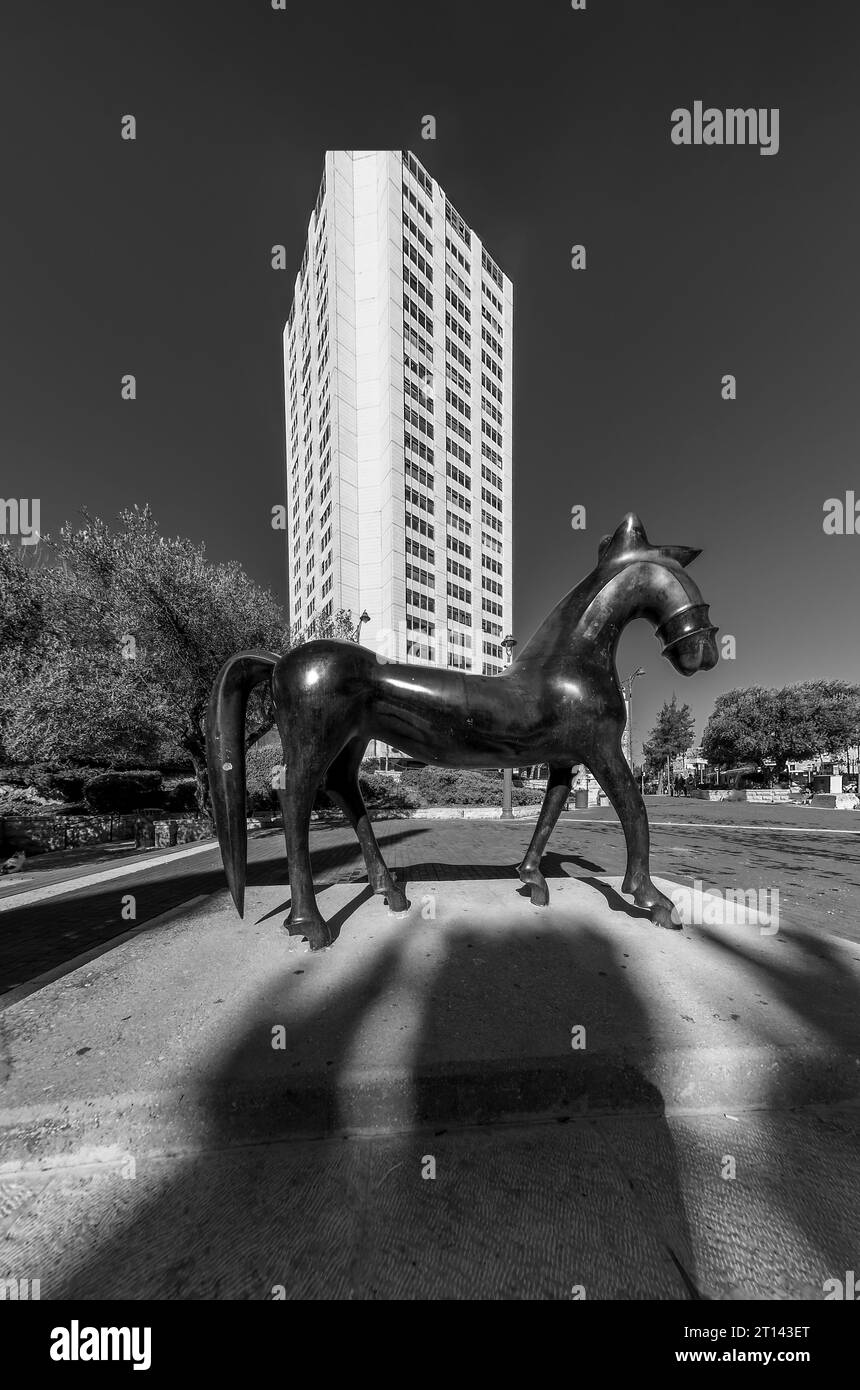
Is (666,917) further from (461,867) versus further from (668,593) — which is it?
(461,867)

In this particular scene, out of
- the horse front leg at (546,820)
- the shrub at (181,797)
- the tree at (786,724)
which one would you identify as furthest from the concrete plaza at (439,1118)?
the tree at (786,724)

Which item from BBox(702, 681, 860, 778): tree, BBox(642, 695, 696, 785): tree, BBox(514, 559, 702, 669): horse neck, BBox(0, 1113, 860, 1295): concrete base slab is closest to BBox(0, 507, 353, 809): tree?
BBox(514, 559, 702, 669): horse neck

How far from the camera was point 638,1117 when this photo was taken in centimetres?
195

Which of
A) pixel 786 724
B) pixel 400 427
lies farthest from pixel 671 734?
pixel 400 427

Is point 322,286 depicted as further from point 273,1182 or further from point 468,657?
point 273,1182

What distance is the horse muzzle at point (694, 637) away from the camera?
11.7 ft

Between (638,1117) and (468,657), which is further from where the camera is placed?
(468,657)

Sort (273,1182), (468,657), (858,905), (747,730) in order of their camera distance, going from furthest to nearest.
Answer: (468,657)
(747,730)
(858,905)
(273,1182)

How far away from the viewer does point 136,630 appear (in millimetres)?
14242

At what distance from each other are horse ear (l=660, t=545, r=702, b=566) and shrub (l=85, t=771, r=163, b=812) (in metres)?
22.3

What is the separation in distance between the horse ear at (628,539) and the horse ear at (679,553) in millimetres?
145

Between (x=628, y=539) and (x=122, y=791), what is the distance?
76.2ft

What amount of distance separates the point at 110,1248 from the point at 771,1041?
2.53 m

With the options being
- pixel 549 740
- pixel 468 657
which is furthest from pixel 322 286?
pixel 549 740
